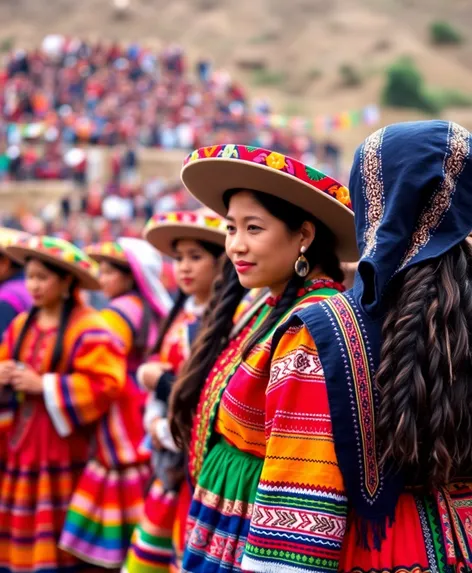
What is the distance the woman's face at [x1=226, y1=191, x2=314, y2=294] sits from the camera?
86.1 inches

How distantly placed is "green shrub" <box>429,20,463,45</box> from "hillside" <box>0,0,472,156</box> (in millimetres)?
788

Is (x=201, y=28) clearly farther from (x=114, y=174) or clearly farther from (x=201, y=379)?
(x=201, y=379)

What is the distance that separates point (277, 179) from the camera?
213cm

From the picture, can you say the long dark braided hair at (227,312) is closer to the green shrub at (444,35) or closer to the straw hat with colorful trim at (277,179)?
the straw hat with colorful trim at (277,179)

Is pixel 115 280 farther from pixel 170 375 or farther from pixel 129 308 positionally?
pixel 170 375

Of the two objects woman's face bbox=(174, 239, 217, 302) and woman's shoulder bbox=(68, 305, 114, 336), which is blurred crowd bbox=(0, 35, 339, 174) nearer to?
woman's shoulder bbox=(68, 305, 114, 336)

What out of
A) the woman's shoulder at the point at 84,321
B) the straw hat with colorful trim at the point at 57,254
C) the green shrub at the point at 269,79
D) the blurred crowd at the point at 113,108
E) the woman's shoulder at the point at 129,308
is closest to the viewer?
the straw hat with colorful trim at the point at 57,254

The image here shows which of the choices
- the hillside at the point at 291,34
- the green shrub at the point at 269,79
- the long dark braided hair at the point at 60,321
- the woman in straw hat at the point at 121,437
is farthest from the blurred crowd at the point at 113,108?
the green shrub at the point at 269,79

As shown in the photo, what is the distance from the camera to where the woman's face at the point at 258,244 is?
7.18 ft

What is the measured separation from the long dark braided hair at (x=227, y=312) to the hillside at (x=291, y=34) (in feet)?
156

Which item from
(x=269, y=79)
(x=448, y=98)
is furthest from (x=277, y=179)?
(x=269, y=79)

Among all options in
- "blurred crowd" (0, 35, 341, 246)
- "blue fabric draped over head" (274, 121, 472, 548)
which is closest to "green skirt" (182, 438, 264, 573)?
"blue fabric draped over head" (274, 121, 472, 548)

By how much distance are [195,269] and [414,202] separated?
5.97 feet

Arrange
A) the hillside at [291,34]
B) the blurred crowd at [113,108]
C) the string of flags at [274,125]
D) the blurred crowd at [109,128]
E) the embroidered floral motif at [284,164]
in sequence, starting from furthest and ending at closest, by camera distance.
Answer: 1. the hillside at [291,34]
2. the blurred crowd at [113,108]
3. the string of flags at [274,125]
4. the blurred crowd at [109,128]
5. the embroidered floral motif at [284,164]
